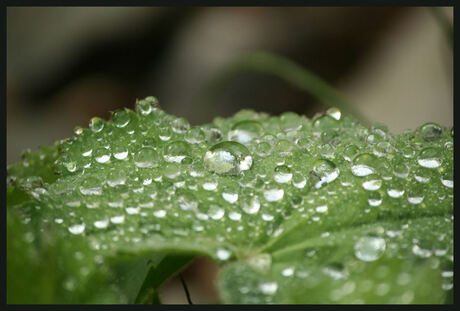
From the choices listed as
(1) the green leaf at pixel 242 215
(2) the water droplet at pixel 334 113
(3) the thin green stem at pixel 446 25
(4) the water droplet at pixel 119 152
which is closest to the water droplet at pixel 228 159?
(1) the green leaf at pixel 242 215

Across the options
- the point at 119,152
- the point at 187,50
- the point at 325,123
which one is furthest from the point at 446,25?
the point at 187,50

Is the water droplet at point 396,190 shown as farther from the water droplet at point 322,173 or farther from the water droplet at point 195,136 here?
the water droplet at point 195,136

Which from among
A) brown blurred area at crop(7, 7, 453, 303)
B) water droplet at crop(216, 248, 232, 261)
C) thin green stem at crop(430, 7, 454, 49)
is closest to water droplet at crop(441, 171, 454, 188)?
water droplet at crop(216, 248, 232, 261)

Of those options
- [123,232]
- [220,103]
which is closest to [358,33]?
[220,103]

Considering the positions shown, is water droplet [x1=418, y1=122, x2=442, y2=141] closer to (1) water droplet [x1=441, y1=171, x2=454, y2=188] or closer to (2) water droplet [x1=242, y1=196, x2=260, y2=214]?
(1) water droplet [x1=441, y1=171, x2=454, y2=188]

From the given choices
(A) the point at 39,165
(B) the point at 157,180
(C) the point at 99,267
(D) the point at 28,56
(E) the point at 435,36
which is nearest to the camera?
(C) the point at 99,267

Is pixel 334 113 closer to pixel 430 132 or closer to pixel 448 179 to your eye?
pixel 430 132

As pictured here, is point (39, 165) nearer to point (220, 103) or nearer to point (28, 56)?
point (220, 103)
